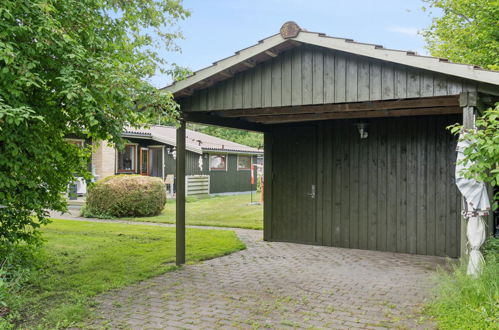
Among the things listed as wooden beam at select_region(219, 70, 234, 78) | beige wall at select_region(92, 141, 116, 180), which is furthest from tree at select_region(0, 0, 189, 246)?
beige wall at select_region(92, 141, 116, 180)

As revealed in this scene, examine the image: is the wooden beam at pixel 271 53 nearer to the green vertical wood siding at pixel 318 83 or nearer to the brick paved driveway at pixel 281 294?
the green vertical wood siding at pixel 318 83

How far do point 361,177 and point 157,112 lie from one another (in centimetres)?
418

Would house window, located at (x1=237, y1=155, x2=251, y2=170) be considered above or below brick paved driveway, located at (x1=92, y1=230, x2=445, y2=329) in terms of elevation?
above

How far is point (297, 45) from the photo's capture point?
5613 millimetres

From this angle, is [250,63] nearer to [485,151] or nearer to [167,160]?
[485,151]

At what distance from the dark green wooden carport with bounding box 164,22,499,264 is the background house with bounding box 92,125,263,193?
10270mm

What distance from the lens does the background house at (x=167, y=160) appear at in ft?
57.6

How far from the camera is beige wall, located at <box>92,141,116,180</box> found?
56.5ft

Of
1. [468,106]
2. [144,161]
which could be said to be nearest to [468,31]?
[468,106]

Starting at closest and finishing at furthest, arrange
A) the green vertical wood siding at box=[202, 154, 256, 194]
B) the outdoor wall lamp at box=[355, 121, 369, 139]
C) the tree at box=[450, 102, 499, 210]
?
the tree at box=[450, 102, 499, 210]
the outdoor wall lamp at box=[355, 121, 369, 139]
the green vertical wood siding at box=[202, 154, 256, 194]

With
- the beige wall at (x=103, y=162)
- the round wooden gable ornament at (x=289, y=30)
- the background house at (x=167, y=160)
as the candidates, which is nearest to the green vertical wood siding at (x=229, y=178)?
the background house at (x=167, y=160)

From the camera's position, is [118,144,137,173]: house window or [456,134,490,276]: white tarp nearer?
[456,134,490,276]: white tarp

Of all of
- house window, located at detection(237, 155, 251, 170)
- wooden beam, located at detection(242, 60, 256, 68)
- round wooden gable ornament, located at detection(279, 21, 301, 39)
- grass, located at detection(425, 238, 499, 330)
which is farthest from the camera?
house window, located at detection(237, 155, 251, 170)

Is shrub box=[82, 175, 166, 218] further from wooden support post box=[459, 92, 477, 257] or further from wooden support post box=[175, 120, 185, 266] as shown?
wooden support post box=[459, 92, 477, 257]
